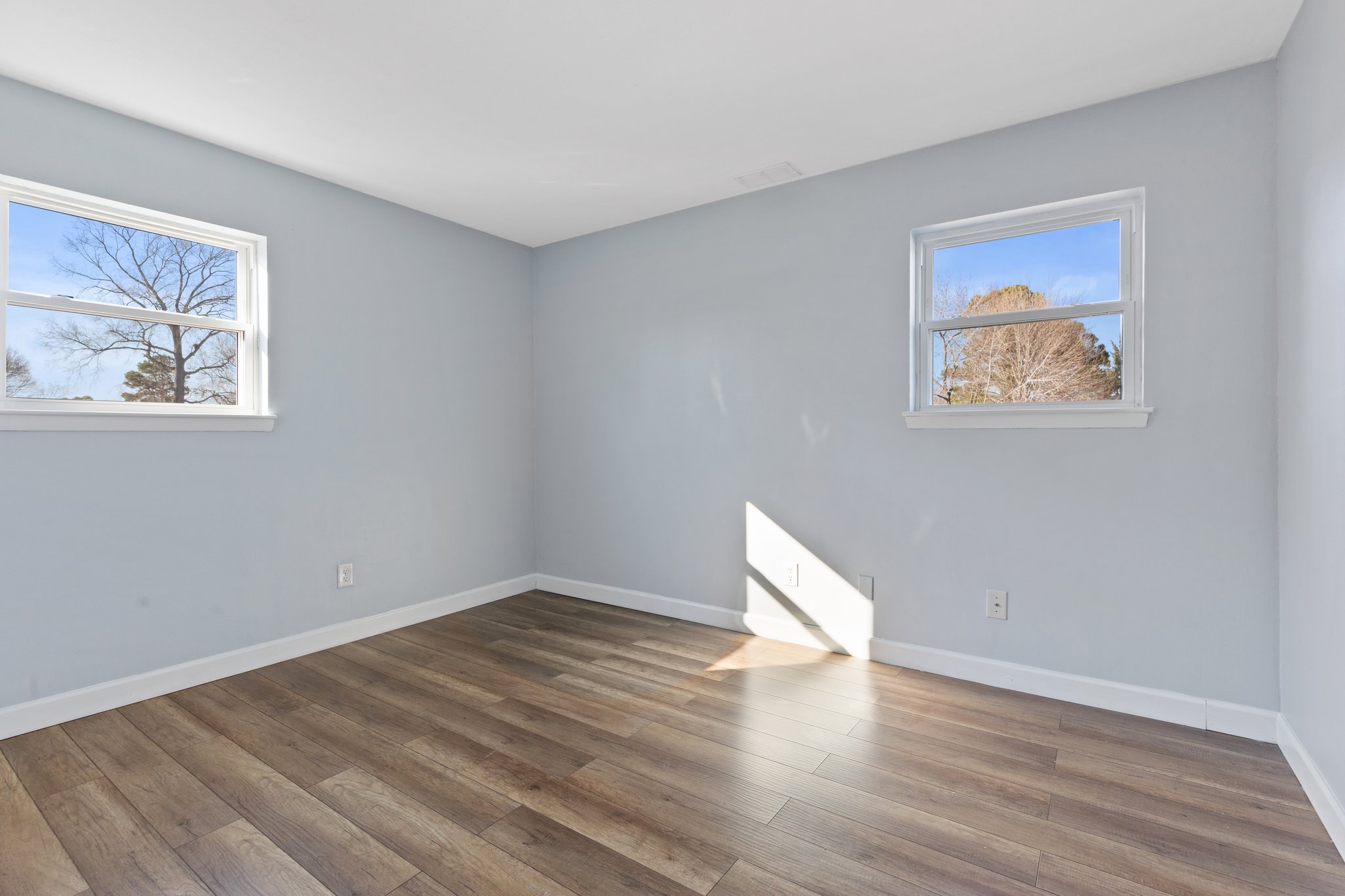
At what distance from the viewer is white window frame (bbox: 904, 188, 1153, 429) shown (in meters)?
2.64

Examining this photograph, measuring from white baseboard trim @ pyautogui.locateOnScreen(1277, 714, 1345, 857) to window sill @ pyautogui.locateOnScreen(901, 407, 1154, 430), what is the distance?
3.88 feet

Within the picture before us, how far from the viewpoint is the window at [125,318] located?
256cm

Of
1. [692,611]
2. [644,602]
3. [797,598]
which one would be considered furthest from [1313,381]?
[644,602]

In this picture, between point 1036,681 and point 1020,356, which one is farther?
point 1020,356

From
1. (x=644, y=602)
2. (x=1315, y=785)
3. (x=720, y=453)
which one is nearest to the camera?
(x=1315, y=785)

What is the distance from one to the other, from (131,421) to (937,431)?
3581 mm

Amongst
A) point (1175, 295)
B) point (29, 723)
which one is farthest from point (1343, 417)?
point (29, 723)

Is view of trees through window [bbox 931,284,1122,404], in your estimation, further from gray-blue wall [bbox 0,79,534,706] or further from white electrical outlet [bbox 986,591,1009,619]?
gray-blue wall [bbox 0,79,534,706]

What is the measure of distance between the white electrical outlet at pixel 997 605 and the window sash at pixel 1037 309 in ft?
2.73

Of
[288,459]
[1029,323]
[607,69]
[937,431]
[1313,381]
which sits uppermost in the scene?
[607,69]

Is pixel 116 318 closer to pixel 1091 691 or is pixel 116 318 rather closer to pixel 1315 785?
pixel 1091 691

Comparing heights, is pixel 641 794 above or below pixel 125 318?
below

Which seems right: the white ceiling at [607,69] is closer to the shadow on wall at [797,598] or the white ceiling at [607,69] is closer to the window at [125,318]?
the window at [125,318]

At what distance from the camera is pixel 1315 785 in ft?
6.47
